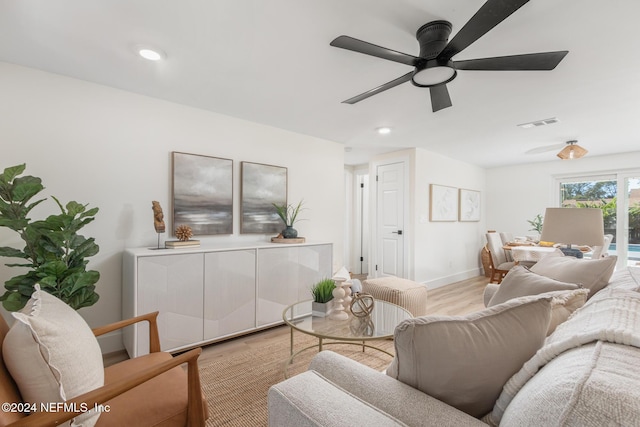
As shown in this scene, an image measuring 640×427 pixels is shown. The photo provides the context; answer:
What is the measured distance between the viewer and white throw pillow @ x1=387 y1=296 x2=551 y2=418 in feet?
2.59

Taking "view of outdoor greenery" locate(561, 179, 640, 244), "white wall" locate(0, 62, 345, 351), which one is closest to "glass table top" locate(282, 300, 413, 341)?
"white wall" locate(0, 62, 345, 351)

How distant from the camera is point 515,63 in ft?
5.35

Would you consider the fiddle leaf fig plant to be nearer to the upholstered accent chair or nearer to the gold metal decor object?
the gold metal decor object

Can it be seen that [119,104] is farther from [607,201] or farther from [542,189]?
[607,201]

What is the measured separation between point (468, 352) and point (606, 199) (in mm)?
6212

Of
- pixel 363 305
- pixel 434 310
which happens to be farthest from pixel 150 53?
pixel 434 310

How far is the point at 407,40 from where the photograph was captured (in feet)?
5.84

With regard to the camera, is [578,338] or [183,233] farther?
[183,233]

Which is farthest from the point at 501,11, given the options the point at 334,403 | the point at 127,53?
the point at 127,53

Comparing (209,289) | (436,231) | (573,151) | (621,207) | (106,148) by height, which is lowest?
(209,289)

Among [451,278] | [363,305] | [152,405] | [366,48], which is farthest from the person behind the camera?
[451,278]

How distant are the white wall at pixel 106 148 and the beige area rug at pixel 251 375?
41.9 inches

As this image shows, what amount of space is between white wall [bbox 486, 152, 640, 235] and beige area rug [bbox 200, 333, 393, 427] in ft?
15.7

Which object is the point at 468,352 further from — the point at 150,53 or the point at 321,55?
the point at 150,53
